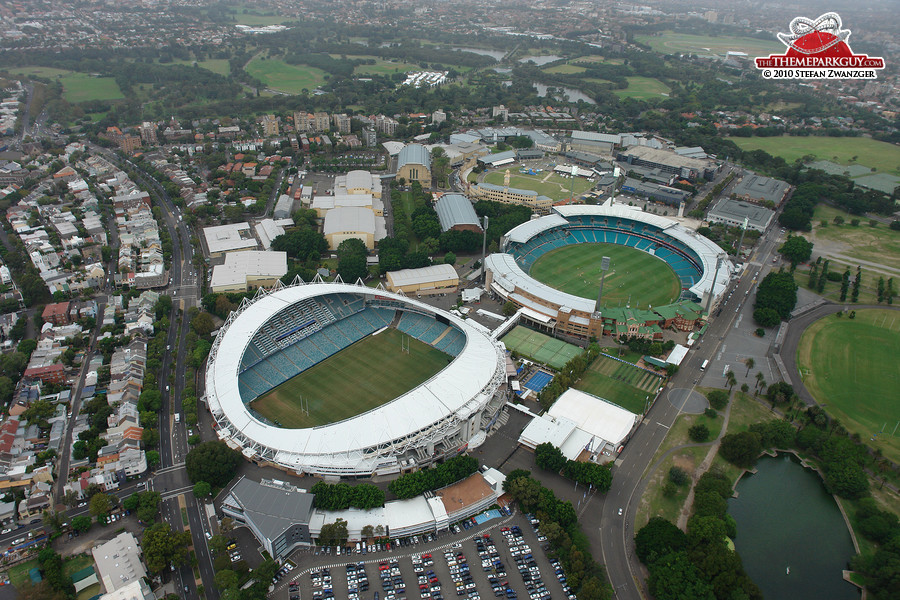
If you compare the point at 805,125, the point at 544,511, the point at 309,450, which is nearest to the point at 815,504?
the point at 544,511

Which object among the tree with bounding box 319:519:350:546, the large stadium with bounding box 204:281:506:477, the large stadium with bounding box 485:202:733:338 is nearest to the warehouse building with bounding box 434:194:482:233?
the large stadium with bounding box 485:202:733:338

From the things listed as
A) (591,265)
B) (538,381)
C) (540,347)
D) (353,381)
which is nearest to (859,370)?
(591,265)

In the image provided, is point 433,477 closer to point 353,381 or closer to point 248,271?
point 353,381

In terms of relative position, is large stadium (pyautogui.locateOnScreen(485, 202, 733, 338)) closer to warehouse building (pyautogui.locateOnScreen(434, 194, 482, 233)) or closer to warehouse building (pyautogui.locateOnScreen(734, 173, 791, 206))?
warehouse building (pyautogui.locateOnScreen(434, 194, 482, 233))

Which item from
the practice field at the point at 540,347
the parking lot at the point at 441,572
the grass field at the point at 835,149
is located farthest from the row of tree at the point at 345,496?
the grass field at the point at 835,149

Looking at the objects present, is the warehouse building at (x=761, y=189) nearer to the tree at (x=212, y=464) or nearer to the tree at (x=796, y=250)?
the tree at (x=796, y=250)

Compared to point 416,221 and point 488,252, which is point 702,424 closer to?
point 488,252
